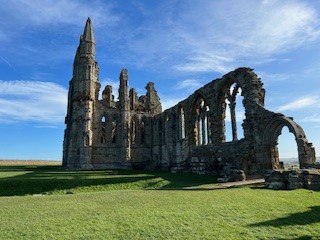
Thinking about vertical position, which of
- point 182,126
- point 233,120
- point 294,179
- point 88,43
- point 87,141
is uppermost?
point 88,43

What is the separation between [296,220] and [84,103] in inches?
1067

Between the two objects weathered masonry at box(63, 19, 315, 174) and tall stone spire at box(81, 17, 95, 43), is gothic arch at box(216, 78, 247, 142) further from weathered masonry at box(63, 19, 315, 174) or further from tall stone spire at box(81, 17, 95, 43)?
tall stone spire at box(81, 17, 95, 43)

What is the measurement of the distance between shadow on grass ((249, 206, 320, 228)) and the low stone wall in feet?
14.3

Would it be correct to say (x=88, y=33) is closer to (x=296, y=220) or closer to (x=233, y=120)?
(x=233, y=120)

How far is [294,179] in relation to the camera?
11.4m

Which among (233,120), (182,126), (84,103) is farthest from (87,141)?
(233,120)

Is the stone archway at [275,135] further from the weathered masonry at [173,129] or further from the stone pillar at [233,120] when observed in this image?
the stone pillar at [233,120]

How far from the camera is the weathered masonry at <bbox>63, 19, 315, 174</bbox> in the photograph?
55.8 ft

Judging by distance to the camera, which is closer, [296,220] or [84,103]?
[296,220]

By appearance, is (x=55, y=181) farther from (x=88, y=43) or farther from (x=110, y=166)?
(x=88, y=43)

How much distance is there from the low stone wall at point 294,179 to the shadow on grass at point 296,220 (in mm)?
4351

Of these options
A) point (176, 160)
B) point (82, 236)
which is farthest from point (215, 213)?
point (176, 160)

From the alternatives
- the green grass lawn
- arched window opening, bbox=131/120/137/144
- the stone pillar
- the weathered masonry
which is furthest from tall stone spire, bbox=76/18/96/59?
the green grass lawn

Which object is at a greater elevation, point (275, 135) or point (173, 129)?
point (173, 129)
